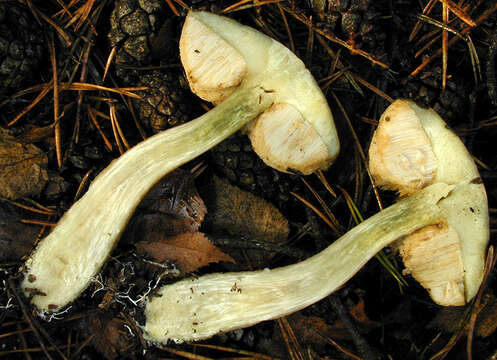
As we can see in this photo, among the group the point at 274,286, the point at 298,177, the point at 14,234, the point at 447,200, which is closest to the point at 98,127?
the point at 14,234

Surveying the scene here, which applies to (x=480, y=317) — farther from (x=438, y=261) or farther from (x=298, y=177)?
(x=298, y=177)

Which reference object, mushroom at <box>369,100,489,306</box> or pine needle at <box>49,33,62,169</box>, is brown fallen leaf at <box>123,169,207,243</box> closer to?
Result: pine needle at <box>49,33,62,169</box>

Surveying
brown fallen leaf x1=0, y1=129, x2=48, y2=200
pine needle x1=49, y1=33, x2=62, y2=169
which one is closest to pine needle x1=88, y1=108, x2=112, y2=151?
pine needle x1=49, y1=33, x2=62, y2=169

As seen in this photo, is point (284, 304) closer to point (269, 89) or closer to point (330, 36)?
point (269, 89)

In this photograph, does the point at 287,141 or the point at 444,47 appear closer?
the point at 287,141

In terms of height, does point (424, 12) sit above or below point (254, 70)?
above

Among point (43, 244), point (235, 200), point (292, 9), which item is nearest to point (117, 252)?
point (43, 244)

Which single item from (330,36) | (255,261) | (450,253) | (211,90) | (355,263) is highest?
(330,36)
